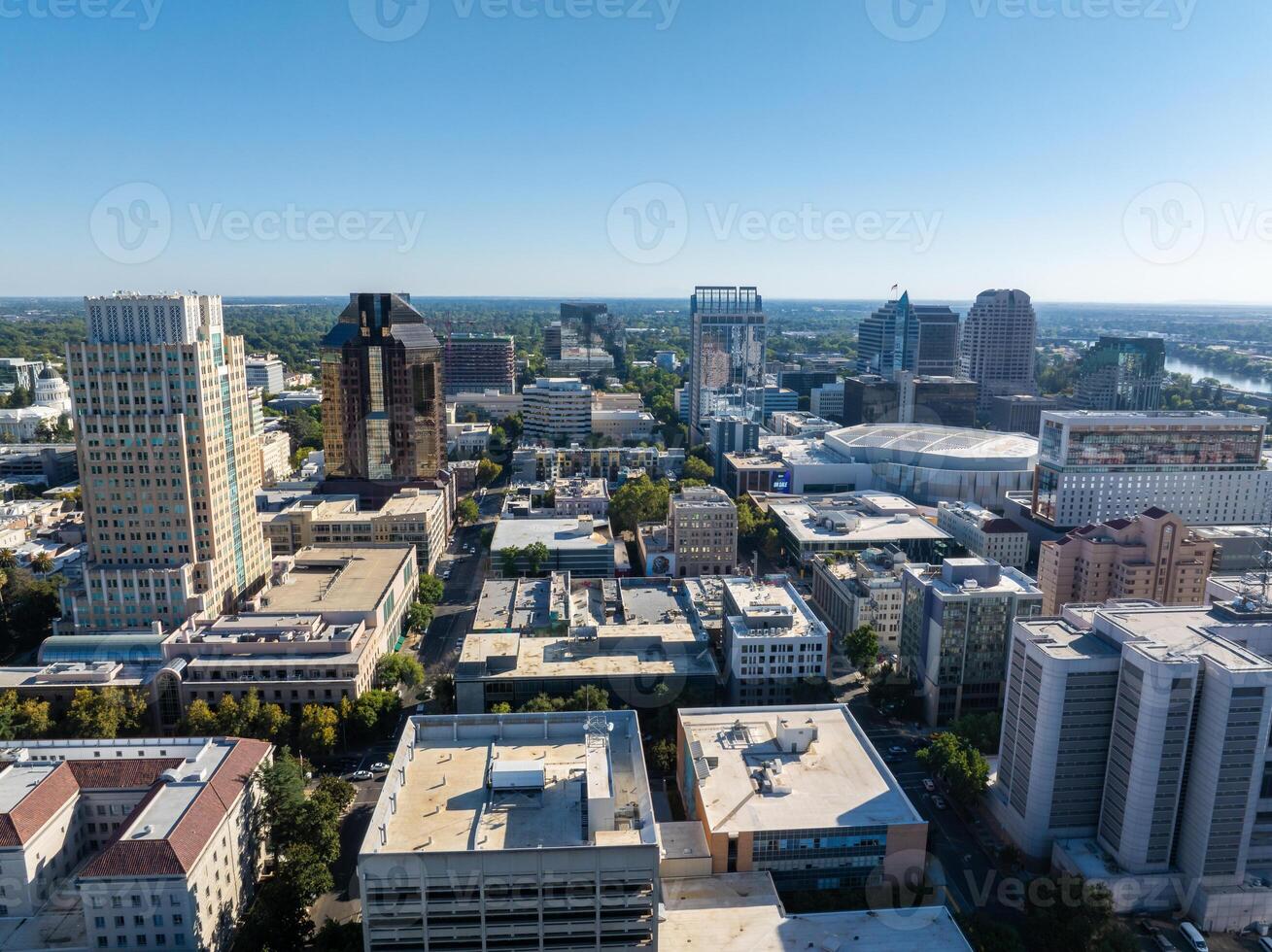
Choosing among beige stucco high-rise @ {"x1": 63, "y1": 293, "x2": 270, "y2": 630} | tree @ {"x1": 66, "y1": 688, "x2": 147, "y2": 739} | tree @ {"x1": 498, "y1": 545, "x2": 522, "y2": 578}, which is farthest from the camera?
tree @ {"x1": 498, "y1": 545, "x2": 522, "y2": 578}

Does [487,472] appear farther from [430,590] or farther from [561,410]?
[430,590]

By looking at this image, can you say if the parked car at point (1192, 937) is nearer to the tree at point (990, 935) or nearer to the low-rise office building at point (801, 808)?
the tree at point (990, 935)

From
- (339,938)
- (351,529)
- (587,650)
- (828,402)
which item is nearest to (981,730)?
(587,650)

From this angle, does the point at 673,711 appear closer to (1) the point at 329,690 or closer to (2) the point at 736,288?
(1) the point at 329,690

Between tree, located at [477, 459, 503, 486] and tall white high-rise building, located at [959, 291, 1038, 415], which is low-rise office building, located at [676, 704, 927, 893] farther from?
tall white high-rise building, located at [959, 291, 1038, 415]

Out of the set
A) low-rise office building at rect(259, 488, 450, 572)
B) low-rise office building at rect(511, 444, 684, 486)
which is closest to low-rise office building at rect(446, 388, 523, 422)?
low-rise office building at rect(511, 444, 684, 486)

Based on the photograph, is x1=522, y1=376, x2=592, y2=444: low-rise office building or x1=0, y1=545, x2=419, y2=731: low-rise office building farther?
x1=522, y1=376, x2=592, y2=444: low-rise office building

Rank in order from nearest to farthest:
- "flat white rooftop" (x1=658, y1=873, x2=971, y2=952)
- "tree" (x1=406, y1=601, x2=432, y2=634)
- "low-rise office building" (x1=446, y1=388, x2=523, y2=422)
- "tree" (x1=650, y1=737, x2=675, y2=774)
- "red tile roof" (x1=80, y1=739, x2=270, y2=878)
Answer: "flat white rooftop" (x1=658, y1=873, x2=971, y2=952), "red tile roof" (x1=80, y1=739, x2=270, y2=878), "tree" (x1=650, y1=737, x2=675, y2=774), "tree" (x1=406, y1=601, x2=432, y2=634), "low-rise office building" (x1=446, y1=388, x2=523, y2=422)
